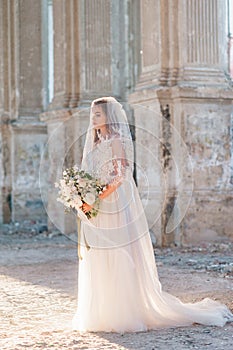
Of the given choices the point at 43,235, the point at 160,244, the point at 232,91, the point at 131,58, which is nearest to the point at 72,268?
the point at 160,244

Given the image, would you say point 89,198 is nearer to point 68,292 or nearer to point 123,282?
point 123,282

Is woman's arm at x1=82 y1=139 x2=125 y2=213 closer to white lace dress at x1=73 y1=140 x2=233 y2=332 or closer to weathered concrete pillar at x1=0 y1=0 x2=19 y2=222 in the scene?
white lace dress at x1=73 y1=140 x2=233 y2=332

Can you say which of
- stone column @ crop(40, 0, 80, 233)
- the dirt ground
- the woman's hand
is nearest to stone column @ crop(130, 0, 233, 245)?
the dirt ground

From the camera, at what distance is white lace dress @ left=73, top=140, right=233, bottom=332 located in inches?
213

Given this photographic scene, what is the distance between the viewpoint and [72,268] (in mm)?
9008

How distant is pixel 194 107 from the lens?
10.3m

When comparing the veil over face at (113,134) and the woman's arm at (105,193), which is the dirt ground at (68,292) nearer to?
the woman's arm at (105,193)

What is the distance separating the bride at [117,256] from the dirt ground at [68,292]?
0.16 metres

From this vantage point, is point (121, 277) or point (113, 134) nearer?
point (121, 277)

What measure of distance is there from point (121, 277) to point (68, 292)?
1.83m

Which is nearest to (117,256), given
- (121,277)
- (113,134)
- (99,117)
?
(121,277)

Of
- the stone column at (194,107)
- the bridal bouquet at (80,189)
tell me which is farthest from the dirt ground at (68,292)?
the bridal bouquet at (80,189)

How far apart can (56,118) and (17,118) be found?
3.17 meters

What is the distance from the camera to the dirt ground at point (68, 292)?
4984 mm
